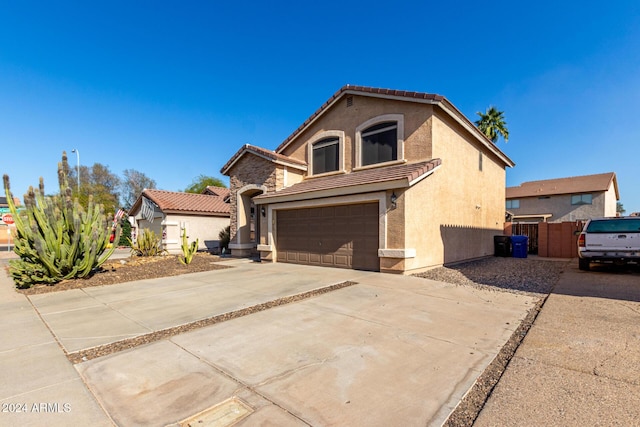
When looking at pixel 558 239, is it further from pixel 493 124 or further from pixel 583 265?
pixel 493 124

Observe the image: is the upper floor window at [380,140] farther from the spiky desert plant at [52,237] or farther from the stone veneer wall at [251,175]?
the spiky desert plant at [52,237]

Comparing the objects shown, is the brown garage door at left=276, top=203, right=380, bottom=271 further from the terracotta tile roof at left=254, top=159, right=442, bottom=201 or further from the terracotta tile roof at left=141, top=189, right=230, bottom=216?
the terracotta tile roof at left=141, top=189, right=230, bottom=216

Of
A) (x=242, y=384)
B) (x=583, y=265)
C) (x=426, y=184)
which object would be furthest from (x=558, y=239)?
(x=242, y=384)

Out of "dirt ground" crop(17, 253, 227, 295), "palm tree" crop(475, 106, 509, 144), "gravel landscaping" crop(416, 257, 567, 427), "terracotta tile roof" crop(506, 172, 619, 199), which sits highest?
"palm tree" crop(475, 106, 509, 144)

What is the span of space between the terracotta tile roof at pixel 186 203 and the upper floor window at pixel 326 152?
10066 mm

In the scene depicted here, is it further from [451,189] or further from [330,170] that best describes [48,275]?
[451,189]

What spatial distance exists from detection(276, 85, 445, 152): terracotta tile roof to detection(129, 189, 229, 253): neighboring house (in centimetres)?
846

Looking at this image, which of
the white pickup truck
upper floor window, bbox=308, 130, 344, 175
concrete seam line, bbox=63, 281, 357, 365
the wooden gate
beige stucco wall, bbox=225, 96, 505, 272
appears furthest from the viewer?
the wooden gate

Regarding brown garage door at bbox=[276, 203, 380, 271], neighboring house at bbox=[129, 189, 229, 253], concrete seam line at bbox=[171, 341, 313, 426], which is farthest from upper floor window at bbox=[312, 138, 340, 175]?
concrete seam line at bbox=[171, 341, 313, 426]

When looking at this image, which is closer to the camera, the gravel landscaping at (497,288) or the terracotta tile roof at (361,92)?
the gravel landscaping at (497,288)

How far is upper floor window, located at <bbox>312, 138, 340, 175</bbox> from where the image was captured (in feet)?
47.0

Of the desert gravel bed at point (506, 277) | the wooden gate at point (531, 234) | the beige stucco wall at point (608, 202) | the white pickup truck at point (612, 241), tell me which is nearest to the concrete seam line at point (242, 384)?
the desert gravel bed at point (506, 277)

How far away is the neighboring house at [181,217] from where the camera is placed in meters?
19.8

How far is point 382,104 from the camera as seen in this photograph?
41.8ft
